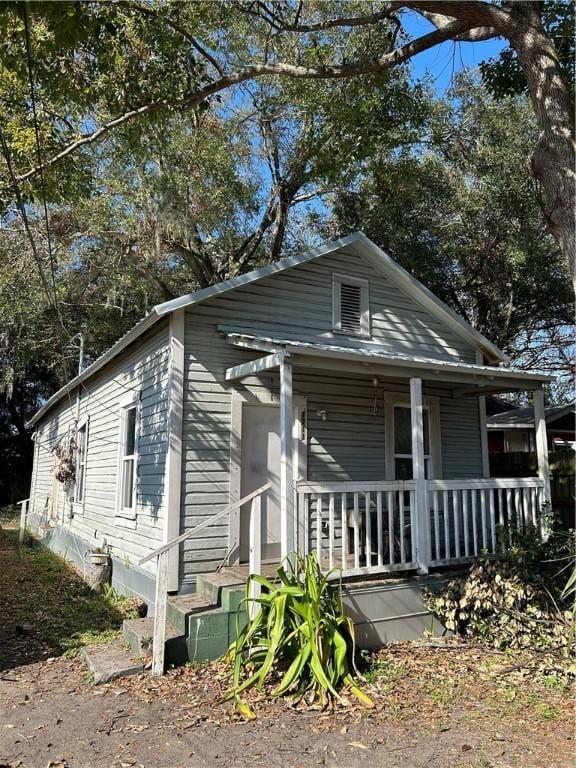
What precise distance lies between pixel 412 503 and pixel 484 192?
41.0 ft

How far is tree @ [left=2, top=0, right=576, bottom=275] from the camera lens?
5.42 m

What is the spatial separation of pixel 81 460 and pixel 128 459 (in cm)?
409

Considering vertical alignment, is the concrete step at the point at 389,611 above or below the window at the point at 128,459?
below

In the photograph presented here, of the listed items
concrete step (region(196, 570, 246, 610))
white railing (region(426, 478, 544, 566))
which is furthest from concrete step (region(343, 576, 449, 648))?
concrete step (region(196, 570, 246, 610))

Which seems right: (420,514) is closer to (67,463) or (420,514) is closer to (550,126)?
(550,126)

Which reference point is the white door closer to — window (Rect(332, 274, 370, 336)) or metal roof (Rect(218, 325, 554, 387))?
metal roof (Rect(218, 325, 554, 387))

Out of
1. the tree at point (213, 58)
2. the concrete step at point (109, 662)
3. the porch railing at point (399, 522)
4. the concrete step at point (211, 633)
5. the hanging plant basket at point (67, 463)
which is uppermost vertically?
the tree at point (213, 58)

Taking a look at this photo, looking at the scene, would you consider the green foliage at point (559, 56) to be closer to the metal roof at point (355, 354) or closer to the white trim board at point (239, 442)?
the metal roof at point (355, 354)

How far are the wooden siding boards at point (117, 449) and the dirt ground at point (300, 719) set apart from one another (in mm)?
2044

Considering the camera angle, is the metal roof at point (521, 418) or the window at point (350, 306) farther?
the metal roof at point (521, 418)

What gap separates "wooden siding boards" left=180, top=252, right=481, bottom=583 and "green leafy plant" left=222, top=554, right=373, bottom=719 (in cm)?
167

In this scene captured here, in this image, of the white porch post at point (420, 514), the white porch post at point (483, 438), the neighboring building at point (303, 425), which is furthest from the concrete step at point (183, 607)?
the white porch post at point (483, 438)

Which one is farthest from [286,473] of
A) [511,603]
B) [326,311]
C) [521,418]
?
[521,418]

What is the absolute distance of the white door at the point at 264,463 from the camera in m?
7.72
